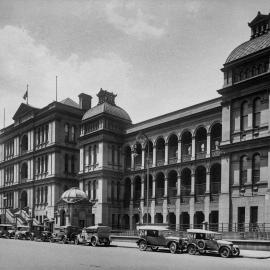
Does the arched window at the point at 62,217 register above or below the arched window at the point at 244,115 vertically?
below

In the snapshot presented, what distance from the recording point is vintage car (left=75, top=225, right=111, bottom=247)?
1453 inches

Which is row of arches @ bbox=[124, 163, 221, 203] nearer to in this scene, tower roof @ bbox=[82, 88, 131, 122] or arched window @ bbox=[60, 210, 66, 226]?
tower roof @ bbox=[82, 88, 131, 122]

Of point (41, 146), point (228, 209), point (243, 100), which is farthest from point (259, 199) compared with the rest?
point (41, 146)

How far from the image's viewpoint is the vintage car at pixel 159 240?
2936 centimetres

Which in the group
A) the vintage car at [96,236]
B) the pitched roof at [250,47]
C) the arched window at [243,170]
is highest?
the pitched roof at [250,47]

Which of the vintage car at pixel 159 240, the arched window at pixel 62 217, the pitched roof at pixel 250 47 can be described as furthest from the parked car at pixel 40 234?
the pitched roof at pixel 250 47

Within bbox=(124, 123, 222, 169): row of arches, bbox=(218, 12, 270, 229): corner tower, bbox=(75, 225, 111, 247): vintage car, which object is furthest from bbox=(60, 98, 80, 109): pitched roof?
bbox=(218, 12, 270, 229): corner tower

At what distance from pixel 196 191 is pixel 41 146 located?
1108 inches

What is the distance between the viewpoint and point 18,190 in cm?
6988

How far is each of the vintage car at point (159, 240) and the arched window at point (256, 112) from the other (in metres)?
12.0

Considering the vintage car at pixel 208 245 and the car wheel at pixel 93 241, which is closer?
the vintage car at pixel 208 245

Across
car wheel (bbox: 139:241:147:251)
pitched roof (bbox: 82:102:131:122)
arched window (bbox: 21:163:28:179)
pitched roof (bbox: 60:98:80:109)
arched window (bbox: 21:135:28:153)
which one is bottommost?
car wheel (bbox: 139:241:147:251)

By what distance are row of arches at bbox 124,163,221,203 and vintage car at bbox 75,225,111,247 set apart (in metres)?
12.4

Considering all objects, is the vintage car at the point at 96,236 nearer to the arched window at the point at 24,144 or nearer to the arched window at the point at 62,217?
the arched window at the point at 62,217
